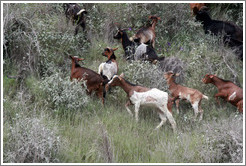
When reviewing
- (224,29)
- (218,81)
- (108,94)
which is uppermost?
(224,29)

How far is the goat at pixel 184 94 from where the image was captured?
7785 mm

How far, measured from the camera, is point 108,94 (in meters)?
8.16

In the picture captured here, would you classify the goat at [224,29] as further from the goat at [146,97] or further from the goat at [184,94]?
the goat at [146,97]

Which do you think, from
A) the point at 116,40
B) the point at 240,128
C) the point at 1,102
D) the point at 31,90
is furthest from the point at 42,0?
the point at 240,128

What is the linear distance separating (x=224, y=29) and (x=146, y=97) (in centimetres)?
384

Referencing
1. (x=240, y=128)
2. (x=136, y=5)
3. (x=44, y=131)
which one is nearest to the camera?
(x=44, y=131)

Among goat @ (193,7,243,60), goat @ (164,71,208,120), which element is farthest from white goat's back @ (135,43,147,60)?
goat @ (193,7,243,60)

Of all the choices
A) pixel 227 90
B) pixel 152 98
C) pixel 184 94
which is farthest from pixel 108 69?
pixel 227 90

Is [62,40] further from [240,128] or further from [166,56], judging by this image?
[240,128]

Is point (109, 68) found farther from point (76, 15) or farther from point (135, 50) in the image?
point (76, 15)

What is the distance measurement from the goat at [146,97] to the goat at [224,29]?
344 cm

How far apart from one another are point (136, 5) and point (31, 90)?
3977 millimetres

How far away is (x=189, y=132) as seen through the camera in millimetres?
7332

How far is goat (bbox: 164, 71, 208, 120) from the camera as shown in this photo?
7.79 m
